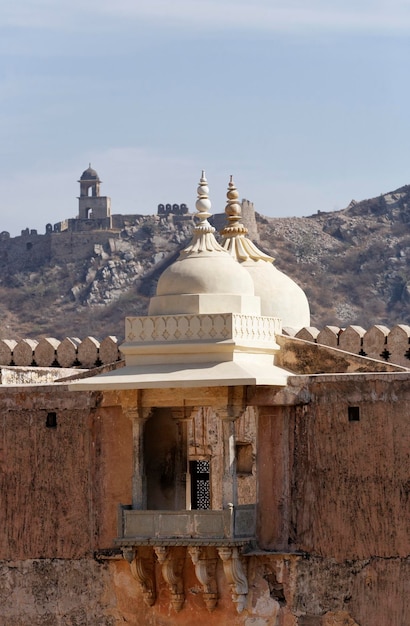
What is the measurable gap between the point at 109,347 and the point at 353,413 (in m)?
6.15

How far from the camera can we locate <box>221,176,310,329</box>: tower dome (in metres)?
25.5

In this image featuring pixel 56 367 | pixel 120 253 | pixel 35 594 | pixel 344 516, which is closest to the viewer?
pixel 344 516

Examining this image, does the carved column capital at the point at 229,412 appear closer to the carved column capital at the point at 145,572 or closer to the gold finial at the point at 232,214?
the carved column capital at the point at 145,572

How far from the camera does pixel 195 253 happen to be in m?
22.4

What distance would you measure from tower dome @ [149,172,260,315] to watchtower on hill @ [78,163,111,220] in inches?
3209

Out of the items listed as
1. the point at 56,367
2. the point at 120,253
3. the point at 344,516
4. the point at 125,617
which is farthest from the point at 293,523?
the point at 120,253

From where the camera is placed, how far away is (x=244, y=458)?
2383cm

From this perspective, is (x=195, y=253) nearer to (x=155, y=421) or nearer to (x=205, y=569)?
(x=155, y=421)

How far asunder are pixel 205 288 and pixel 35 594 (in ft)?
11.8

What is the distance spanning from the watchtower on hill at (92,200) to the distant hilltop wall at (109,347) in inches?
3020

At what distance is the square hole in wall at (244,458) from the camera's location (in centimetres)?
2373

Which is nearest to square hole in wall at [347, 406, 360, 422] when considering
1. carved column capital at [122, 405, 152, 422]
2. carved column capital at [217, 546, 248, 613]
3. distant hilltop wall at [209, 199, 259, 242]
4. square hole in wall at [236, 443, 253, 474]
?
carved column capital at [217, 546, 248, 613]

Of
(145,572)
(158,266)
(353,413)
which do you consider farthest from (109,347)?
(158,266)

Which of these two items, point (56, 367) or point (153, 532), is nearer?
point (153, 532)
